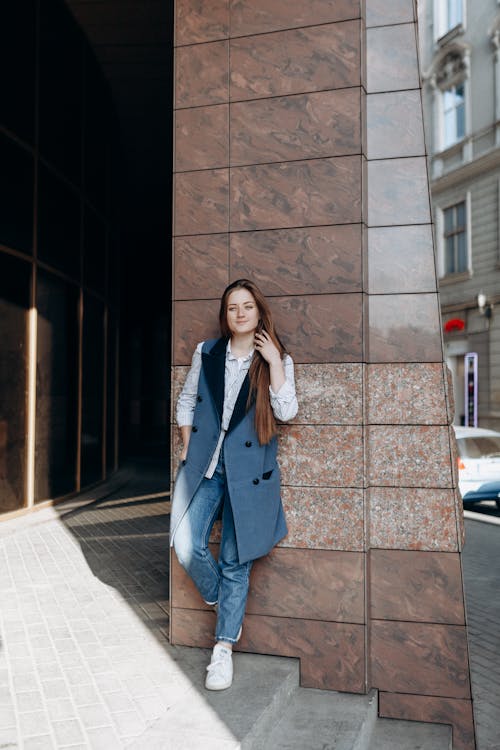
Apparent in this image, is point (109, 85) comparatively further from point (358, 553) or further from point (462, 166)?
point (462, 166)

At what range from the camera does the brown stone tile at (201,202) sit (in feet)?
14.0

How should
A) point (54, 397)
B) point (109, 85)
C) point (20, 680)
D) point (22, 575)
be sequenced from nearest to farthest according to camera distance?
1. point (20, 680)
2. point (22, 575)
3. point (54, 397)
4. point (109, 85)

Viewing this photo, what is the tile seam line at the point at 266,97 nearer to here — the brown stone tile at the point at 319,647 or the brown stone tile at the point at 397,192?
the brown stone tile at the point at 397,192

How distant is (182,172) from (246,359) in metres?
1.31

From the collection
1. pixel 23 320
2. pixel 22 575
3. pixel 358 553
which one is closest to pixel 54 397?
pixel 23 320

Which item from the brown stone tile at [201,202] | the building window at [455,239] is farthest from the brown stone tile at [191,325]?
the building window at [455,239]

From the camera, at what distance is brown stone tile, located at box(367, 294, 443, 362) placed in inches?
161

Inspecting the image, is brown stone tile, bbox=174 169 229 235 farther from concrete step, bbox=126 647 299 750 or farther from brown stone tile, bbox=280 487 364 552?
concrete step, bbox=126 647 299 750

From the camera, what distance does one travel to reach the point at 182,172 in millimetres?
4383

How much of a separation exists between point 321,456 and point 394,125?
6.59 ft

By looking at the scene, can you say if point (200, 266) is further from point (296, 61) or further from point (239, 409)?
point (296, 61)

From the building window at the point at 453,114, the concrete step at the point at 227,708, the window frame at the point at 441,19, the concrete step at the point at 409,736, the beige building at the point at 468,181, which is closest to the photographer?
the concrete step at the point at 227,708

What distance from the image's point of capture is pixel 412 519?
158 inches

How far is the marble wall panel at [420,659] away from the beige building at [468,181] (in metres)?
18.4
